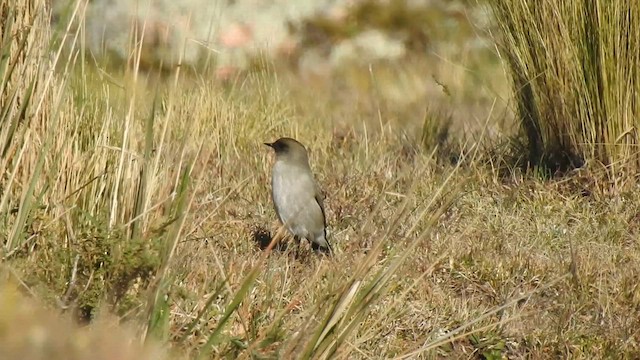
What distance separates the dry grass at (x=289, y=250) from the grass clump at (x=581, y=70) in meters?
0.22

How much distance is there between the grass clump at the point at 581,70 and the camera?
622 cm

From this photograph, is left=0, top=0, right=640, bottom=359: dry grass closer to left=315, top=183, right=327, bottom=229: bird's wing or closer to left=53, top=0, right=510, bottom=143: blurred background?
left=315, top=183, right=327, bottom=229: bird's wing

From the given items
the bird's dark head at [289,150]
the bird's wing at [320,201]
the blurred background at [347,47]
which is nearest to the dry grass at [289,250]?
the bird's wing at [320,201]

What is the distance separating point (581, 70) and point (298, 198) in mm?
1587

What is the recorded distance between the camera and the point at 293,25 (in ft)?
43.3

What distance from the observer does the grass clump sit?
6.22 metres

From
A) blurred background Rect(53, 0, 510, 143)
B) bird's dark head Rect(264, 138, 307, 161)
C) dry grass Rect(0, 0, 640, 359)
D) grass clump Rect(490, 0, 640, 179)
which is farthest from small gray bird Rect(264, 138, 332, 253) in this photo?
blurred background Rect(53, 0, 510, 143)

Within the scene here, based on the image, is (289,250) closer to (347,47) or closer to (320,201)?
(320,201)

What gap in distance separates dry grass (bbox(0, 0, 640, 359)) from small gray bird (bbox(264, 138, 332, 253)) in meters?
0.13

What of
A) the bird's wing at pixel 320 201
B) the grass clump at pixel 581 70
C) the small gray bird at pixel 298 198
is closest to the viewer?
the small gray bird at pixel 298 198

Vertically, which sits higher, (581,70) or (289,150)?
(581,70)

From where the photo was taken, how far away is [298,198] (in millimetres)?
5801

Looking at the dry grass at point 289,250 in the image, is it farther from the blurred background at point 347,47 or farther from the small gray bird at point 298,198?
the blurred background at point 347,47

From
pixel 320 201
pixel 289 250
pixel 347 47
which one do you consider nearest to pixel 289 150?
pixel 320 201
